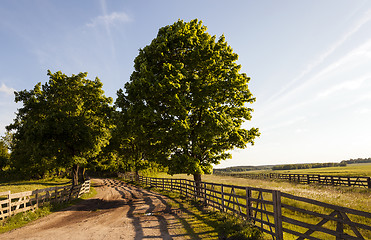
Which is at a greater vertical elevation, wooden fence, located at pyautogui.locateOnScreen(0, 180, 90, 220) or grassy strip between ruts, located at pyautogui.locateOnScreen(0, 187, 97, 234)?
wooden fence, located at pyautogui.locateOnScreen(0, 180, 90, 220)

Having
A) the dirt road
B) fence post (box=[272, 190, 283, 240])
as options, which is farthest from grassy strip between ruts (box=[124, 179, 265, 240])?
fence post (box=[272, 190, 283, 240])

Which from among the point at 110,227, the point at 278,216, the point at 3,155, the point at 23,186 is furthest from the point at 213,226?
the point at 3,155

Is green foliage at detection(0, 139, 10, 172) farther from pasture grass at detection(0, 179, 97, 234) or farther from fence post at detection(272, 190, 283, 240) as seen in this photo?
fence post at detection(272, 190, 283, 240)

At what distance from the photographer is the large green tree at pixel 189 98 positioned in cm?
1555

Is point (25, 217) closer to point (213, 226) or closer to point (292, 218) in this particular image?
point (213, 226)

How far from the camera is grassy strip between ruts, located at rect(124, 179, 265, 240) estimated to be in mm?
8602

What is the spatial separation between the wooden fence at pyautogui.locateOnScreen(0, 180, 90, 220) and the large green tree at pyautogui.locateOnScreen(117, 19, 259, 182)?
7.82m

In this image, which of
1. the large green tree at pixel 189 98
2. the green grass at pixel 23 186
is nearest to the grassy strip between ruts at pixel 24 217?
the large green tree at pixel 189 98

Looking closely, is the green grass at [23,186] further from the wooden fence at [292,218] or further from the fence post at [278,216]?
the fence post at [278,216]

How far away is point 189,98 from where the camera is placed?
16.6m

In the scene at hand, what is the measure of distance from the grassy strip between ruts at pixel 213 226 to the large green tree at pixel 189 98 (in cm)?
352

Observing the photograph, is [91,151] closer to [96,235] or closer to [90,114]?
[90,114]

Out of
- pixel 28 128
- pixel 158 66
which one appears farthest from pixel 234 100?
pixel 28 128

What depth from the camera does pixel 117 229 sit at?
9.95 m
